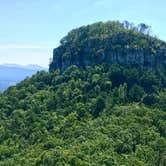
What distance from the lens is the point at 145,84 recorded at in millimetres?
117062

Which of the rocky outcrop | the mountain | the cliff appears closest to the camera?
the mountain

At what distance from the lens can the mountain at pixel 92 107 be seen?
81.9m

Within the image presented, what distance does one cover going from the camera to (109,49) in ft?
413

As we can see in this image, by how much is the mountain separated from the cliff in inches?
10.2

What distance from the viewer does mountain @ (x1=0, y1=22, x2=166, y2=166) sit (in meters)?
81.9

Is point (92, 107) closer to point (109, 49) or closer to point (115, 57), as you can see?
point (115, 57)

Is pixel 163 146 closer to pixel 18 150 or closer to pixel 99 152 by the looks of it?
pixel 99 152

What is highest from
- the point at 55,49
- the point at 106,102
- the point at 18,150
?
the point at 55,49

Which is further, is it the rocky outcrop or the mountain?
the rocky outcrop

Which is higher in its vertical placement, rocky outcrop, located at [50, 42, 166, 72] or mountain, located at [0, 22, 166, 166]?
rocky outcrop, located at [50, 42, 166, 72]

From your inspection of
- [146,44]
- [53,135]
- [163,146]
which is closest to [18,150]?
[53,135]

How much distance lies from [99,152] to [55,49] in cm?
6334

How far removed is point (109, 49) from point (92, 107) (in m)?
24.1

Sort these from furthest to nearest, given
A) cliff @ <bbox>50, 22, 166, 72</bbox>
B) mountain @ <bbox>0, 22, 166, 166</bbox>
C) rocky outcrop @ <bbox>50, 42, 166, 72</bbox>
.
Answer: cliff @ <bbox>50, 22, 166, 72</bbox> → rocky outcrop @ <bbox>50, 42, 166, 72</bbox> → mountain @ <bbox>0, 22, 166, 166</bbox>
